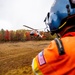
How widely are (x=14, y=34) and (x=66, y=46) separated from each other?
27.4 m

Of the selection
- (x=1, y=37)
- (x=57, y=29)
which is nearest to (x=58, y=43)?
(x=57, y=29)

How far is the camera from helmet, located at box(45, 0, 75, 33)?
6.83 ft

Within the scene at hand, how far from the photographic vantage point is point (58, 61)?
1.80 m

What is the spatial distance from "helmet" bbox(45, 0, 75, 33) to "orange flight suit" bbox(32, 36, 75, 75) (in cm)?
30

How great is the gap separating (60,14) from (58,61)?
50 cm

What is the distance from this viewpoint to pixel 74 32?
1.97 m

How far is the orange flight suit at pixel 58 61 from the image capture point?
176cm

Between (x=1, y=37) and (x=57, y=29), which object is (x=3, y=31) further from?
(x=57, y=29)

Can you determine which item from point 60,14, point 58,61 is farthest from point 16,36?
point 58,61

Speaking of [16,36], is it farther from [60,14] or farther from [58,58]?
[58,58]

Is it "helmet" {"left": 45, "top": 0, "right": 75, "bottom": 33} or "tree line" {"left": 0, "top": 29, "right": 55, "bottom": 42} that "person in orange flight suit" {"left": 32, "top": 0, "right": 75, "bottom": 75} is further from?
"tree line" {"left": 0, "top": 29, "right": 55, "bottom": 42}

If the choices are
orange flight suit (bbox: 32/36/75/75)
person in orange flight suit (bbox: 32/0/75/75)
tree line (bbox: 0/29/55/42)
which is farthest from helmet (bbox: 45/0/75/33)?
tree line (bbox: 0/29/55/42)

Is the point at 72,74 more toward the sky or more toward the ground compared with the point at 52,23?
more toward the ground

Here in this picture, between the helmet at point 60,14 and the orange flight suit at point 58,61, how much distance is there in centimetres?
30
